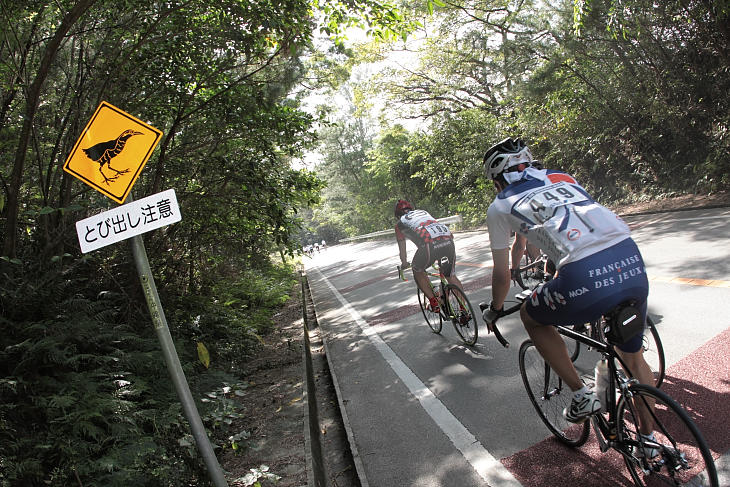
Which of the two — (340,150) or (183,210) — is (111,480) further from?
(340,150)

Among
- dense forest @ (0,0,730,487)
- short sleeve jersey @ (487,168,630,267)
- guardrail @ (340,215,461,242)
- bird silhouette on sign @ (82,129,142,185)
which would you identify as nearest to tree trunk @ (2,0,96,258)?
dense forest @ (0,0,730,487)

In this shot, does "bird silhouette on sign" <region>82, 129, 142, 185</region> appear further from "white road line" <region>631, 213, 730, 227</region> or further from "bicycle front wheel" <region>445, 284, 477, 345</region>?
"white road line" <region>631, 213, 730, 227</region>

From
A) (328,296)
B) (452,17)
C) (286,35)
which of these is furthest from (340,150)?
(286,35)

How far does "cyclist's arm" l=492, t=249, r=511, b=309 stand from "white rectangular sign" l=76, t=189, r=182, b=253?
6.60ft

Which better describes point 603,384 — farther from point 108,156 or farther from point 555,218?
point 108,156

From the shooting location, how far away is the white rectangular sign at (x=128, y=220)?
2.69 m

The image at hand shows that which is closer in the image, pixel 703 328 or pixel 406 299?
pixel 703 328

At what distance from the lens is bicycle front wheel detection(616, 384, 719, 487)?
2.32 meters

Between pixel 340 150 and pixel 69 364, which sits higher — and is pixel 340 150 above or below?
above

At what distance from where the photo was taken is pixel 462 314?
6.18 meters

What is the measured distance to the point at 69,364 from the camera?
3979 mm

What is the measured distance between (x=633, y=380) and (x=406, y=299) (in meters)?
7.63

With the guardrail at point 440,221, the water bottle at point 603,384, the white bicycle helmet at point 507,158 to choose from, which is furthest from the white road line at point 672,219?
the water bottle at point 603,384

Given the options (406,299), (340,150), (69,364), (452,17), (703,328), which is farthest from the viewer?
(340,150)
